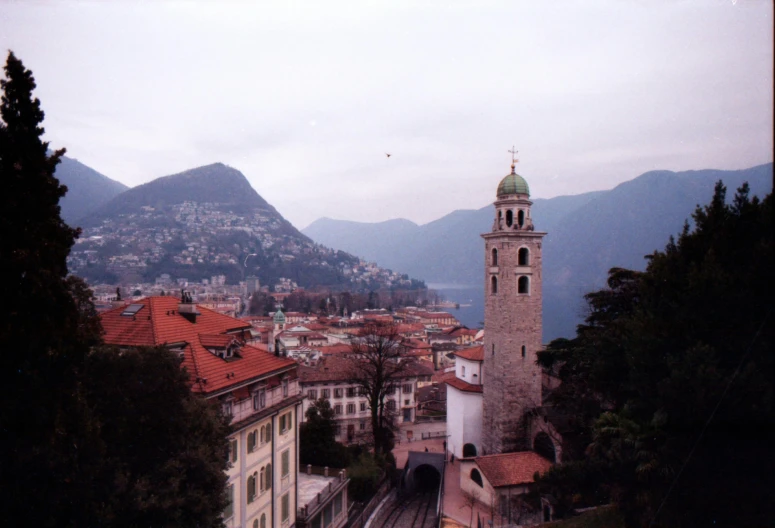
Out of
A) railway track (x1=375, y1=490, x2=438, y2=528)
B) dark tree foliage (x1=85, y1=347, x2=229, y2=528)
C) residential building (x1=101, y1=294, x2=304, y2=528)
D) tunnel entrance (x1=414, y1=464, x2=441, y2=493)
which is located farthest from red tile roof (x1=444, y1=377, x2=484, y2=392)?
dark tree foliage (x1=85, y1=347, x2=229, y2=528)

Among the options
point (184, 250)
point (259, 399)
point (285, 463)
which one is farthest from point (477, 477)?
point (184, 250)

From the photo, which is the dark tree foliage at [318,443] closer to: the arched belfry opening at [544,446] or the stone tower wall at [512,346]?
the stone tower wall at [512,346]

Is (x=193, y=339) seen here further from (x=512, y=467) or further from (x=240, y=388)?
(x=512, y=467)

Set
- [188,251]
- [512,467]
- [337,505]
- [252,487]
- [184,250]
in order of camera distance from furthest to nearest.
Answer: [184,250]
[188,251]
[512,467]
[337,505]
[252,487]

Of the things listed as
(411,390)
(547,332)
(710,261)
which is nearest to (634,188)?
(547,332)

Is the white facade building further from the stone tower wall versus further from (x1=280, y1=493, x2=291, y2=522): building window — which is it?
(x1=280, y1=493, x2=291, y2=522): building window

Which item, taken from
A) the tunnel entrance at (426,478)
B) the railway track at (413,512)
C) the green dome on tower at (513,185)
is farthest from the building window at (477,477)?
the green dome on tower at (513,185)
